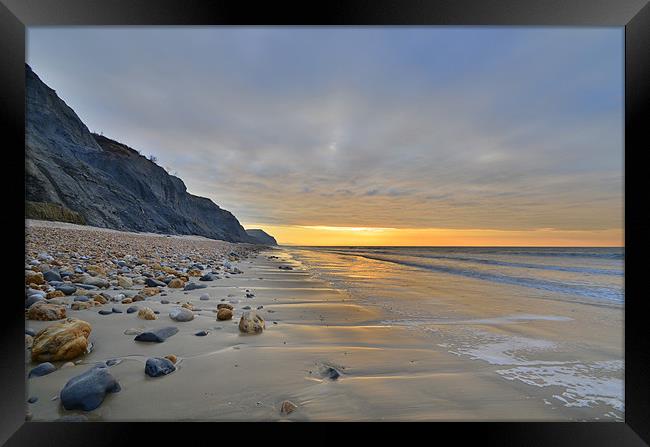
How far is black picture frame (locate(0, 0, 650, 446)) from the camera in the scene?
1499 mm

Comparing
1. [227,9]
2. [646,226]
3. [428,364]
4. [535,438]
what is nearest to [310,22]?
[227,9]

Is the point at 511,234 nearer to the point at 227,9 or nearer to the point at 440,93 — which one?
the point at 440,93

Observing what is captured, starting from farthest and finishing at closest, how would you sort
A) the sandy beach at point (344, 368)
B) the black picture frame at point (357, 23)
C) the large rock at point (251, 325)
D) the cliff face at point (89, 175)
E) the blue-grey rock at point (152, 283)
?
the cliff face at point (89, 175)
the blue-grey rock at point (152, 283)
the large rock at point (251, 325)
the sandy beach at point (344, 368)
the black picture frame at point (357, 23)

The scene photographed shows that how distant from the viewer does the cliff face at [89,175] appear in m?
17.3

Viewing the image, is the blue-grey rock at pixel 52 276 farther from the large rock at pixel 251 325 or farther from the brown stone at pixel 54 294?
the large rock at pixel 251 325

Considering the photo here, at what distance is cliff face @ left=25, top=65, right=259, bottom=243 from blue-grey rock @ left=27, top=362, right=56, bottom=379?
14116 millimetres

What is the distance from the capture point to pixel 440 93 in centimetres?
569

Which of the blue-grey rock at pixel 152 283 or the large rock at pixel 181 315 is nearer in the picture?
the large rock at pixel 181 315

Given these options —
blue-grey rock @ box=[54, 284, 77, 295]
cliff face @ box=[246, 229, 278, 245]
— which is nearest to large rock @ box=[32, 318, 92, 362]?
blue-grey rock @ box=[54, 284, 77, 295]

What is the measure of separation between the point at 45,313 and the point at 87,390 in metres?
1.53

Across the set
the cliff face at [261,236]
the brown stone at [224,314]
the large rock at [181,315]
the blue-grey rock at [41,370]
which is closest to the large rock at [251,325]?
the brown stone at [224,314]

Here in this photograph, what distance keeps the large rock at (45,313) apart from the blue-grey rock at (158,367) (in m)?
1.37

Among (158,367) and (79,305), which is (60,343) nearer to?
(158,367)

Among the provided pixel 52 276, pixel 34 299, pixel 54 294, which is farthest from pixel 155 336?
pixel 52 276
